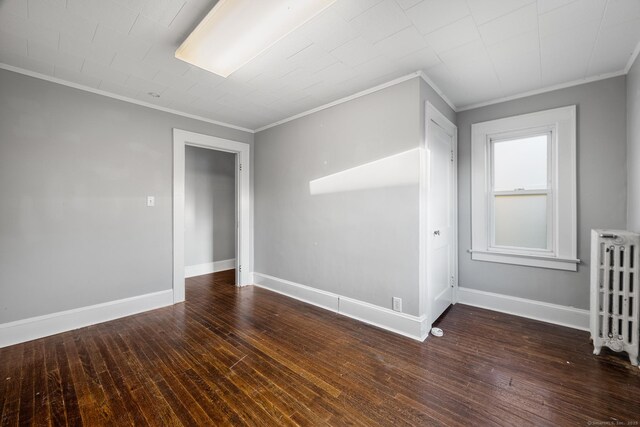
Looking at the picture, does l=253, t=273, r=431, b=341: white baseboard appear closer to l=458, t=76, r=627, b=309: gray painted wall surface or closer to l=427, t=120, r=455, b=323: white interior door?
l=427, t=120, r=455, b=323: white interior door

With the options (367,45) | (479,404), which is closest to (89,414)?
(479,404)

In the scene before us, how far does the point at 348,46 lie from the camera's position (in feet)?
7.02

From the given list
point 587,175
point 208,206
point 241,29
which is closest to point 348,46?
point 241,29

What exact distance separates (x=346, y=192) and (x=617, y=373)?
8.86 feet

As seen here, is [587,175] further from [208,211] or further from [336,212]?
[208,211]

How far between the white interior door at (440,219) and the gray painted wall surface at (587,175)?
0.65 meters

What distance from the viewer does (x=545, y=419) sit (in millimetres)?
1592

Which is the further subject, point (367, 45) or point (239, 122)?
point (239, 122)

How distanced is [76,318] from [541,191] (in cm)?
527

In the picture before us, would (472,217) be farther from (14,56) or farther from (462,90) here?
(14,56)

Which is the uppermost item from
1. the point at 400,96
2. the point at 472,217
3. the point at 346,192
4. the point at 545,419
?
the point at 400,96

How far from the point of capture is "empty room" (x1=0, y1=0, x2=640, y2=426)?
1771mm

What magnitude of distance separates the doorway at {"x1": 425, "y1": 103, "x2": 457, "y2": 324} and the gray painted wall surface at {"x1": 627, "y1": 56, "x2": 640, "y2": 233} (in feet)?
4.87

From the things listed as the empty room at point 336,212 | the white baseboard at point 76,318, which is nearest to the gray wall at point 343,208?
the empty room at point 336,212
